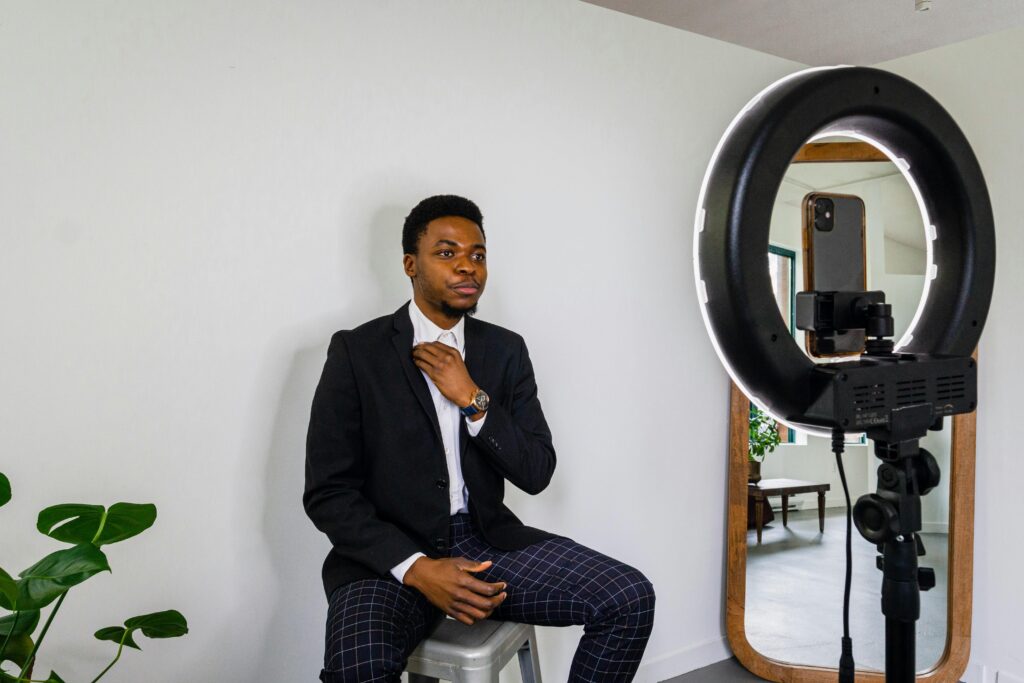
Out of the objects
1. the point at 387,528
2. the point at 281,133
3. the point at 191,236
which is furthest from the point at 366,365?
the point at 281,133

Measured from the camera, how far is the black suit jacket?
165cm

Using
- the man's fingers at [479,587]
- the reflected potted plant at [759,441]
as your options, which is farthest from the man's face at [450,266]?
the reflected potted plant at [759,441]

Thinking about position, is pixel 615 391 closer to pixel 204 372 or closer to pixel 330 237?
pixel 330 237

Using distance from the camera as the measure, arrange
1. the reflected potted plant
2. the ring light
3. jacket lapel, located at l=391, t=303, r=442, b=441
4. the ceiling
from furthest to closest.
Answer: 1. the reflected potted plant
2. the ceiling
3. jacket lapel, located at l=391, t=303, r=442, b=441
4. the ring light

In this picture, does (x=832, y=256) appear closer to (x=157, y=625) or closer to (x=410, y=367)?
(x=410, y=367)

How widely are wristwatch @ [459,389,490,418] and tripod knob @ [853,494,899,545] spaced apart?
776 millimetres

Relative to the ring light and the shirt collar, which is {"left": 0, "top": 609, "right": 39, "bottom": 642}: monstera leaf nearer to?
the shirt collar

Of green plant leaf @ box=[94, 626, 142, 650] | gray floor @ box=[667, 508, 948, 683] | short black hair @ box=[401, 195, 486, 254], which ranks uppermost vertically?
short black hair @ box=[401, 195, 486, 254]

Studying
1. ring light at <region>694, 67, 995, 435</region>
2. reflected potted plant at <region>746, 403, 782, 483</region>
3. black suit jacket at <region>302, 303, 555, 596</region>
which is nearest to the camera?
ring light at <region>694, 67, 995, 435</region>

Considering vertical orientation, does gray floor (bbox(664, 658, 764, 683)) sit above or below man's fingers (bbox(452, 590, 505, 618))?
below

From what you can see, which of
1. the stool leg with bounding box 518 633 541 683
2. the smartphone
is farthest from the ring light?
the stool leg with bounding box 518 633 541 683

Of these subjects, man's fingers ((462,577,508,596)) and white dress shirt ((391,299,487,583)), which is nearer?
man's fingers ((462,577,508,596))

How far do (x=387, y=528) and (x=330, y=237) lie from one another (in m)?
0.76

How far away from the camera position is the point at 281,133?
6.31 ft
